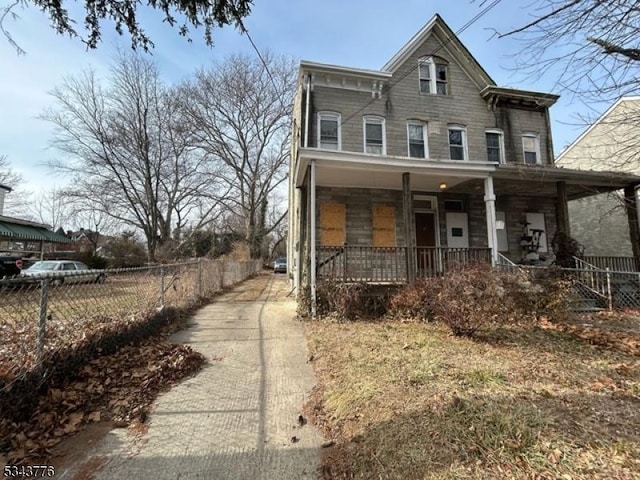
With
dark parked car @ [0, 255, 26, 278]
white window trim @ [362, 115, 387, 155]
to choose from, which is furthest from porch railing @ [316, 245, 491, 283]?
dark parked car @ [0, 255, 26, 278]

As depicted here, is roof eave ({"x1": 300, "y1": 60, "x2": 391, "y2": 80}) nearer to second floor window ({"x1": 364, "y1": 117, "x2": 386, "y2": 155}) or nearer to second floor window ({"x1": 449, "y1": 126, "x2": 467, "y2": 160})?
second floor window ({"x1": 364, "y1": 117, "x2": 386, "y2": 155})

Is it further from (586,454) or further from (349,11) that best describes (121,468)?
(349,11)

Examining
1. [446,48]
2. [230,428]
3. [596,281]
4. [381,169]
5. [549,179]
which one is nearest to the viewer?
[230,428]

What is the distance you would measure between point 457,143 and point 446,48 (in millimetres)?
3691

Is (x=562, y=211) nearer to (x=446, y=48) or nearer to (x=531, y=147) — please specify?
(x=531, y=147)

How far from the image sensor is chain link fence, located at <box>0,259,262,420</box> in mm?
3006

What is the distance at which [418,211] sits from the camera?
10.9m

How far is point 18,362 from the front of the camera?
2988 millimetres

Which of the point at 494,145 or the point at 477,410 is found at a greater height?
the point at 494,145

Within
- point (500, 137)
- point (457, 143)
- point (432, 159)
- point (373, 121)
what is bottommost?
point (432, 159)

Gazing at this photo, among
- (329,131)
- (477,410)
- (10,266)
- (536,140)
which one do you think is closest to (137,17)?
(477,410)

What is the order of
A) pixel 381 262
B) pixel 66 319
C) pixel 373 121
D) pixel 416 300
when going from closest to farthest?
pixel 66 319 → pixel 416 300 → pixel 381 262 → pixel 373 121

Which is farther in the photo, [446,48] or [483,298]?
[446,48]

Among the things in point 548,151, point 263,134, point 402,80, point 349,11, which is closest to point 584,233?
point 548,151
